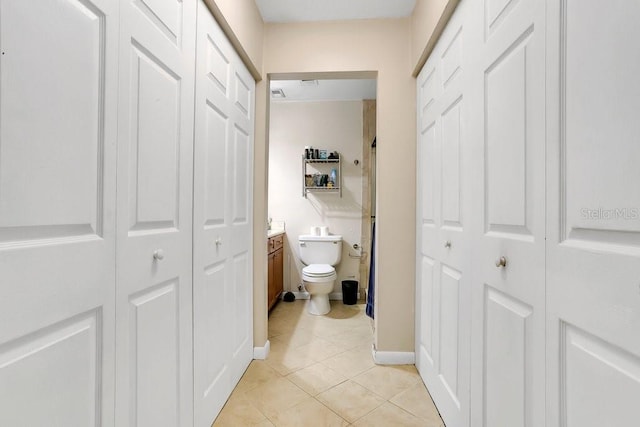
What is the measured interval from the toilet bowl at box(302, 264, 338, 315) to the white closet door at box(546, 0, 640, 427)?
2.28 metres

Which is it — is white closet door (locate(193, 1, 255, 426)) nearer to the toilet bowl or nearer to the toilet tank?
the toilet bowl

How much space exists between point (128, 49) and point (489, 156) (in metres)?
1.21

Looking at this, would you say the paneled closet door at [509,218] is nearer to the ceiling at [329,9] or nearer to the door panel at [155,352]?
the ceiling at [329,9]

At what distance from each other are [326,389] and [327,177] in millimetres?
2395

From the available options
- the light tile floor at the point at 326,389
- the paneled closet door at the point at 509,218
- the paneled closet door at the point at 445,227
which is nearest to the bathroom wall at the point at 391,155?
the paneled closet door at the point at 445,227

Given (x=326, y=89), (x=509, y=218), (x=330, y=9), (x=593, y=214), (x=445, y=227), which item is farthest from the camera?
(x=326, y=89)

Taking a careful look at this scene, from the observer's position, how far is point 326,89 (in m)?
3.40

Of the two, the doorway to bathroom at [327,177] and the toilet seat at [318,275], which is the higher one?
the doorway to bathroom at [327,177]

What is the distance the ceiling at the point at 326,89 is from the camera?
127 inches

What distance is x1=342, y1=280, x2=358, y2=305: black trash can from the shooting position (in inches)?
136

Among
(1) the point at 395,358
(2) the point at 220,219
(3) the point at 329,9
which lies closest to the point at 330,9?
(3) the point at 329,9

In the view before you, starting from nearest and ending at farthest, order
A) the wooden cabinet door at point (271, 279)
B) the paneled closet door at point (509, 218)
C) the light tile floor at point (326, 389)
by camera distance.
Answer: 1. the paneled closet door at point (509, 218)
2. the light tile floor at point (326, 389)
3. the wooden cabinet door at point (271, 279)

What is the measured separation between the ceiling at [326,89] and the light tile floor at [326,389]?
8.30ft

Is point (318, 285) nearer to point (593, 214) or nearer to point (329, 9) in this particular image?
point (329, 9)
